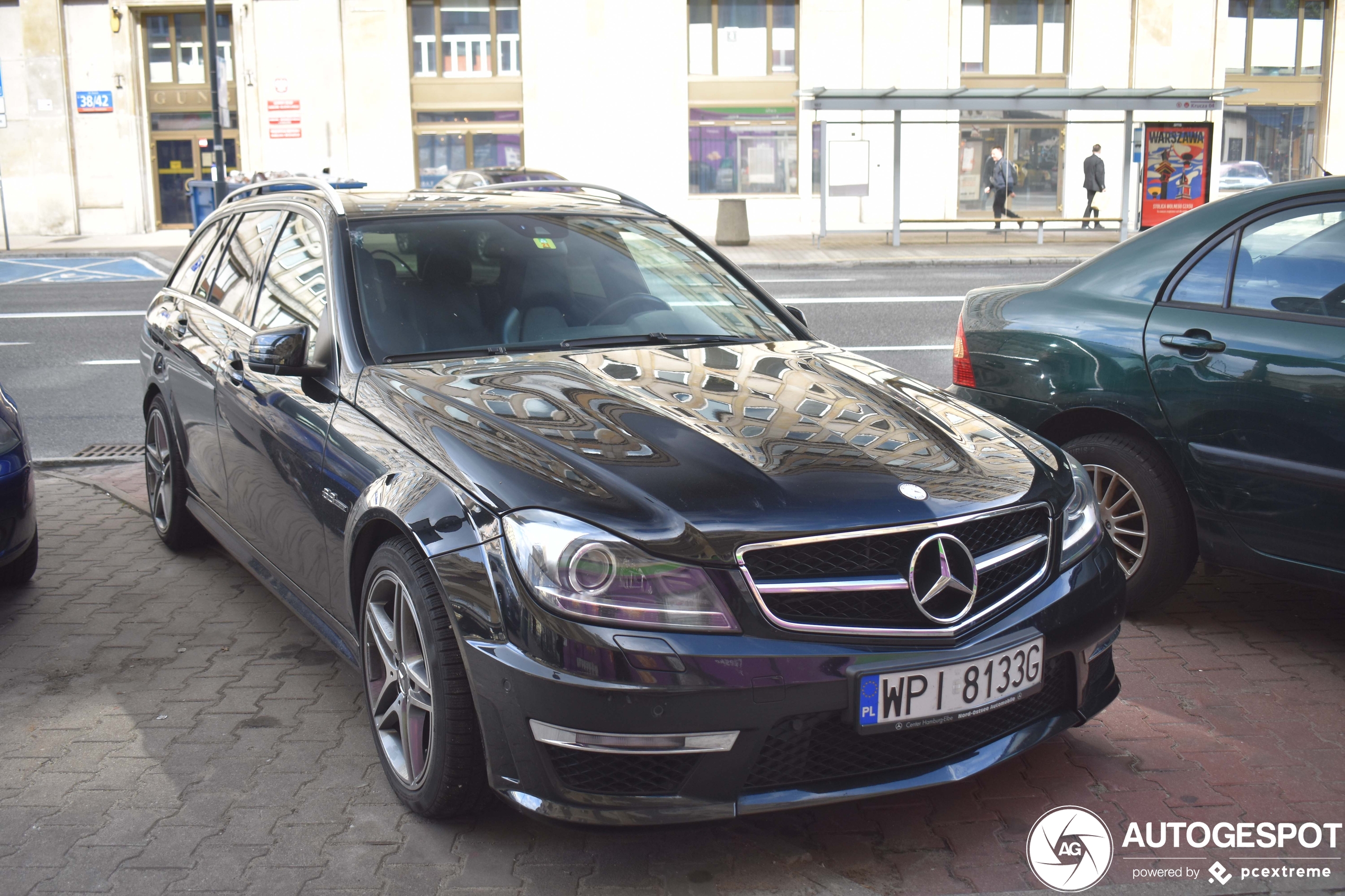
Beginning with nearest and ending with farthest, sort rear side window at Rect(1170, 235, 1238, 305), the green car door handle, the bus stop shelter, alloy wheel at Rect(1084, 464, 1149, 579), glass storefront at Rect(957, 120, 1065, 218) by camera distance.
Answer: the green car door handle < rear side window at Rect(1170, 235, 1238, 305) < alloy wheel at Rect(1084, 464, 1149, 579) < the bus stop shelter < glass storefront at Rect(957, 120, 1065, 218)

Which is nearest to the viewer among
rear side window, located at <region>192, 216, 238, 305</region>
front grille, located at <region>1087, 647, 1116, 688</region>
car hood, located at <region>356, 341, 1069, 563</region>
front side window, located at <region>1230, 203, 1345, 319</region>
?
car hood, located at <region>356, 341, 1069, 563</region>

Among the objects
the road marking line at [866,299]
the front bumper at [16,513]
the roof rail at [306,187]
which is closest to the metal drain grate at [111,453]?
the roof rail at [306,187]

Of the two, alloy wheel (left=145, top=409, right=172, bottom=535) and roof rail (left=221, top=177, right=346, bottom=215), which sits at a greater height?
roof rail (left=221, top=177, right=346, bottom=215)

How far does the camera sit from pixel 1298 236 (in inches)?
161

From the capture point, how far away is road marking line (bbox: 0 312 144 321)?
1423cm

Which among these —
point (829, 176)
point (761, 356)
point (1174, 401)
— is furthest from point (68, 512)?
point (829, 176)

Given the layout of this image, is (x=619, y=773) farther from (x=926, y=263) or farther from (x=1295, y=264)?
(x=926, y=263)

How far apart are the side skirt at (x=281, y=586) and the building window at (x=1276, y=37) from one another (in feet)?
107

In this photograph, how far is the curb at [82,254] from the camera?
24.2m

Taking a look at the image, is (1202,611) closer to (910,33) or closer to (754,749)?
(754,749)

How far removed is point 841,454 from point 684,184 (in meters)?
28.0

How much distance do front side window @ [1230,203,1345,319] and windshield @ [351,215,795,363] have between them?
5.13 feet

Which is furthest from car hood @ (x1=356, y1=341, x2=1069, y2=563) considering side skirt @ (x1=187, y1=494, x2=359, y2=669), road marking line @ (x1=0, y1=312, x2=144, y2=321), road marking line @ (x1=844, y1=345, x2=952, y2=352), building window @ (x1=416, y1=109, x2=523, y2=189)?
building window @ (x1=416, y1=109, x2=523, y2=189)

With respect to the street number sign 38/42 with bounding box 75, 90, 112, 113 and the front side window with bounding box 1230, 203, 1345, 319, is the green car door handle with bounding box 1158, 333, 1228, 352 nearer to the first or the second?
the front side window with bounding box 1230, 203, 1345, 319
